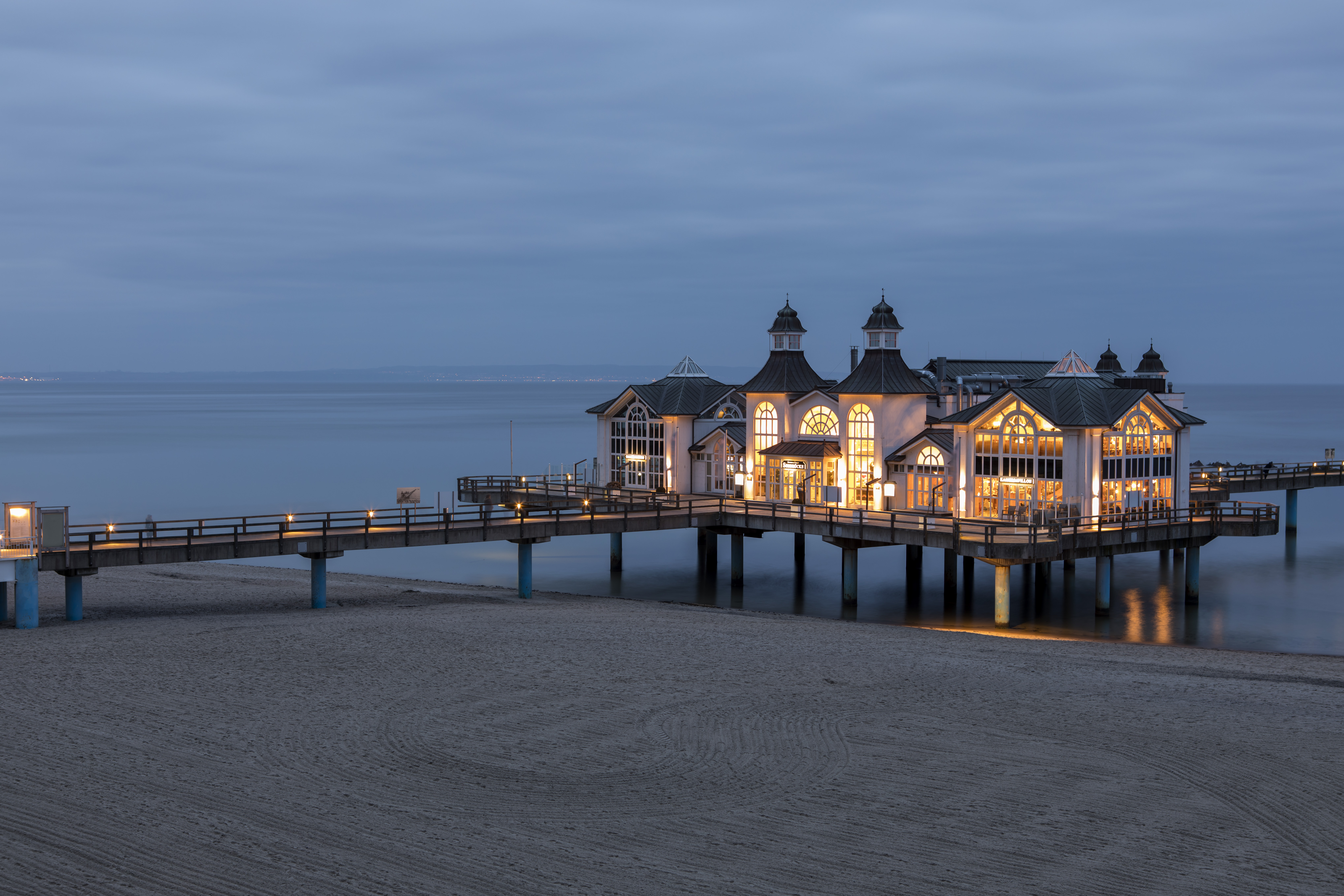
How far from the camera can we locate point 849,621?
124ft

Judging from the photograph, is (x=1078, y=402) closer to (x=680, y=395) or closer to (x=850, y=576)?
(x=850, y=576)

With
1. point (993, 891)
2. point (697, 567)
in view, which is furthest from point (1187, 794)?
point (697, 567)

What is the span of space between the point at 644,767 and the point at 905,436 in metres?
28.9

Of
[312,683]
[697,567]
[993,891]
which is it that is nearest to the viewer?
[993,891]

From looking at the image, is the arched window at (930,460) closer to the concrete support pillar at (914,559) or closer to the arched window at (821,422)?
the concrete support pillar at (914,559)

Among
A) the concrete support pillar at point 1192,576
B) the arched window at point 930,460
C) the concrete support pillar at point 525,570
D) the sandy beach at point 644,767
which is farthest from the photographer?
the arched window at point 930,460

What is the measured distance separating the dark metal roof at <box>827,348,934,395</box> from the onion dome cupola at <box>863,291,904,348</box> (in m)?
0.19

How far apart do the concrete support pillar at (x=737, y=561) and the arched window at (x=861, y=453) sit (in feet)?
14.6

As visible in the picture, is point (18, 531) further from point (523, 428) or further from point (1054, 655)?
point (523, 428)

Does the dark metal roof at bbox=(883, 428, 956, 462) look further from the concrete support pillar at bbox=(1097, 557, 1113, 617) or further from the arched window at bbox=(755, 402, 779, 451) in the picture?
the concrete support pillar at bbox=(1097, 557, 1113, 617)

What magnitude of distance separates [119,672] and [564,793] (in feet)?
35.0

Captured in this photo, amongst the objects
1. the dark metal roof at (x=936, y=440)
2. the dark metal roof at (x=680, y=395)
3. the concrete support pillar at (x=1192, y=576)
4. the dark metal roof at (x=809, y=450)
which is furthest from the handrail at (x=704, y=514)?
the dark metal roof at (x=680, y=395)

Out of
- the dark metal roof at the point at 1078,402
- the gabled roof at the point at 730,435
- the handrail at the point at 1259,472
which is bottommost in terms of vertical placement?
the handrail at the point at 1259,472

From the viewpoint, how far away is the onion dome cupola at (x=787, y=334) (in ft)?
157
